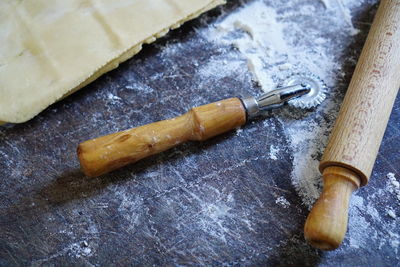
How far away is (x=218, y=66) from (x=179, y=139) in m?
0.40

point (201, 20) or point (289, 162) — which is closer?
point (289, 162)

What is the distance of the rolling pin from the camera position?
100 centimetres

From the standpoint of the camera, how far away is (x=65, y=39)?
1.46 m

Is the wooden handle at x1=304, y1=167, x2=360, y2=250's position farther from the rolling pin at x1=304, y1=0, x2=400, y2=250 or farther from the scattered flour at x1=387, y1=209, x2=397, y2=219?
the scattered flour at x1=387, y1=209, x2=397, y2=219

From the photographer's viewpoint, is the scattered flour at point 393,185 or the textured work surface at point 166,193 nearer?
the textured work surface at point 166,193

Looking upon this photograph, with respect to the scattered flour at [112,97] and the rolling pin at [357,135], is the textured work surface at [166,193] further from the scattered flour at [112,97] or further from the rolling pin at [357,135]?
the rolling pin at [357,135]

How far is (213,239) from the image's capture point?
1.13 m

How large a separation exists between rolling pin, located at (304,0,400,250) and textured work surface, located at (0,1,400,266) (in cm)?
13

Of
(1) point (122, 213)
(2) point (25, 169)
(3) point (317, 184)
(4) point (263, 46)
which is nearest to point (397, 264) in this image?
(3) point (317, 184)

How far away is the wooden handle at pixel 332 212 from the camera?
38.4 inches

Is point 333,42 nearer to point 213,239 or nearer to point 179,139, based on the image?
point 179,139

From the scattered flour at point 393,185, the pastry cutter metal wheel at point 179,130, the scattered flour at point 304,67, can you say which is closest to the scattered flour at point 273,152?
the scattered flour at point 304,67

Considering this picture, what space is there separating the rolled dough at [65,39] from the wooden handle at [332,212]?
31.5 inches

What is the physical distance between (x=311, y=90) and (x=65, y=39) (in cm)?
86
